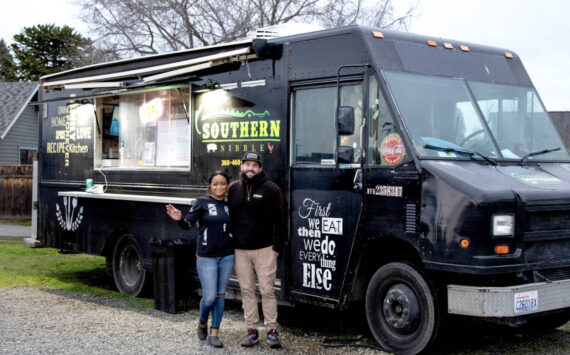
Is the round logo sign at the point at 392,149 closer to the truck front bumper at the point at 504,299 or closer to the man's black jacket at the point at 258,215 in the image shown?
the man's black jacket at the point at 258,215

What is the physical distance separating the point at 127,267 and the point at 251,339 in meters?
3.77

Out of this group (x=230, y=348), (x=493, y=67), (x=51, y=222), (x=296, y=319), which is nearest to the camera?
(x=230, y=348)

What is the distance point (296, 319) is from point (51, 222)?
4903 mm

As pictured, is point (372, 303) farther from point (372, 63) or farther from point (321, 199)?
point (372, 63)

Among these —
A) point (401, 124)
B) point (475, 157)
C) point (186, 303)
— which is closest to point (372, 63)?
point (401, 124)

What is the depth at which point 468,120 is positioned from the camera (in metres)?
7.00

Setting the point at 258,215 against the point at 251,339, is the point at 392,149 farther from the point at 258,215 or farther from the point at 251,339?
the point at 251,339

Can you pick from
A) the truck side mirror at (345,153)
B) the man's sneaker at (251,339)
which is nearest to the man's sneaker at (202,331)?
the man's sneaker at (251,339)

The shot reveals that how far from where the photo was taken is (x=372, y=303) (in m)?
6.89

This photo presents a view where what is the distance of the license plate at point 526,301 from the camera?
237 inches

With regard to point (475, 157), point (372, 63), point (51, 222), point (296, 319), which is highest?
point (372, 63)

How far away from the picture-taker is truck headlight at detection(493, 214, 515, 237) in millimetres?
5984

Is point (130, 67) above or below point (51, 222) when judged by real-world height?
above

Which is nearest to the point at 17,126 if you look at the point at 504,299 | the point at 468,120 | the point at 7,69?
the point at 7,69
